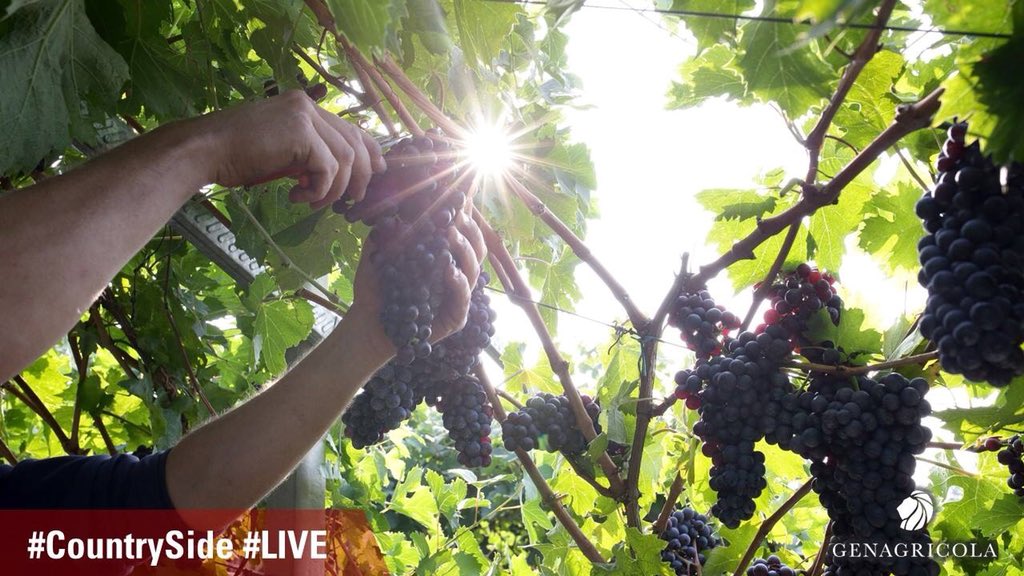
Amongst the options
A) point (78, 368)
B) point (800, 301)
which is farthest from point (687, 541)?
point (78, 368)

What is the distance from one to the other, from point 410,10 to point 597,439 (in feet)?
3.14

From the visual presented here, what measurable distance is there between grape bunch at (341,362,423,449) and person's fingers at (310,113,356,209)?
0.50m

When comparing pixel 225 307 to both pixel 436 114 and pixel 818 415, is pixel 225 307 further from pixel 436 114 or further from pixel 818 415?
pixel 818 415

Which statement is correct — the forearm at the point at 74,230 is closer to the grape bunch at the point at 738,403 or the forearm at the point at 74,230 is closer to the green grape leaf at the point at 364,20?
the green grape leaf at the point at 364,20

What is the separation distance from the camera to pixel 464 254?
1573mm

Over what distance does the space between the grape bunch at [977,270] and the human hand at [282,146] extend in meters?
0.87

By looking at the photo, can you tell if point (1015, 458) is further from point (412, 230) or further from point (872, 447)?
point (412, 230)

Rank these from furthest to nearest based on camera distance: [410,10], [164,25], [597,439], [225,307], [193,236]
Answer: [225,307] → [193,236] → [164,25] → [597,439] → [410,10]

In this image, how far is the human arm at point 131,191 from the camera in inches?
44.2

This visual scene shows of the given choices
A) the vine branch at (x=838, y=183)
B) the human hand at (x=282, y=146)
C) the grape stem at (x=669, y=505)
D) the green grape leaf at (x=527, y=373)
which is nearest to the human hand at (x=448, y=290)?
the human hand at (x=282, y=146)

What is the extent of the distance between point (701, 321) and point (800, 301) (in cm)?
19

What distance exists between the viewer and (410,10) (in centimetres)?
148

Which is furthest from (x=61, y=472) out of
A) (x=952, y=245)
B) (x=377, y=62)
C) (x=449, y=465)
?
(x=449, y=465)

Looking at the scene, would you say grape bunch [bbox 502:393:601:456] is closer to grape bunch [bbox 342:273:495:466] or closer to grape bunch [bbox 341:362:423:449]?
grape bunch [bbox 342:273:495:466]
